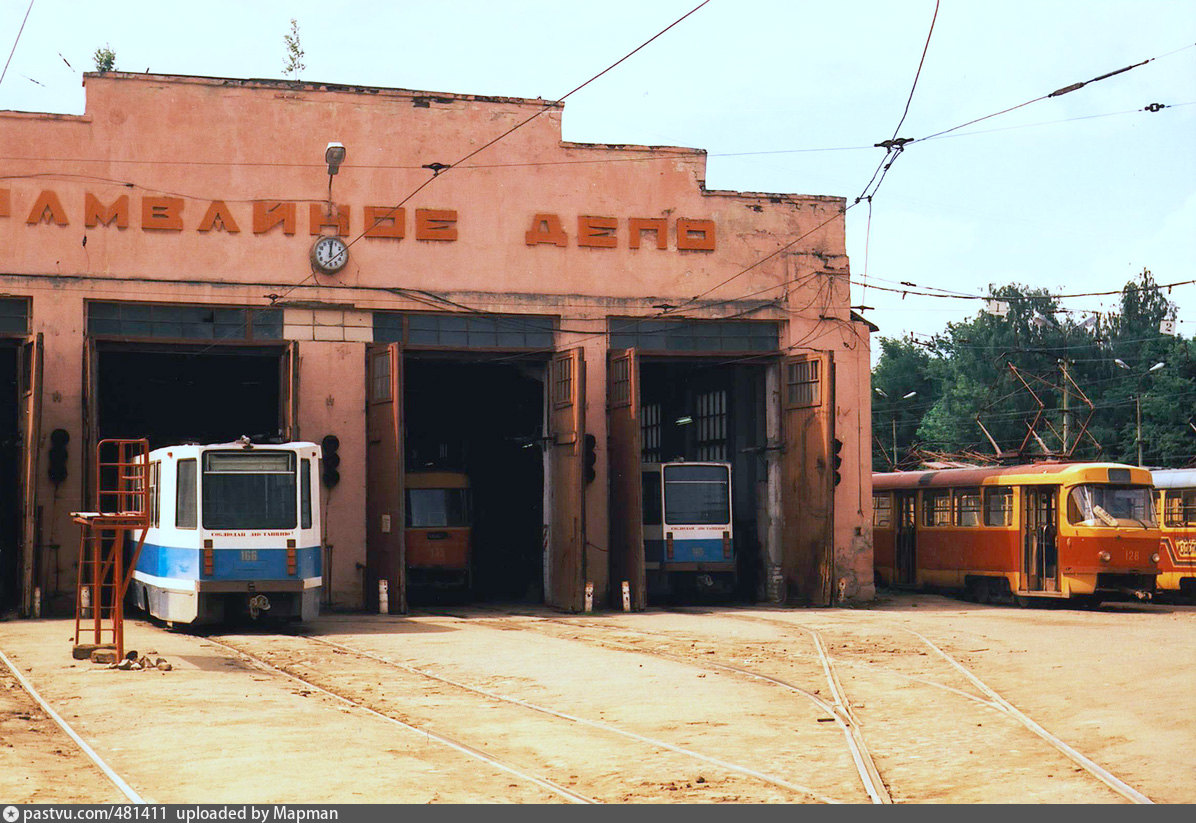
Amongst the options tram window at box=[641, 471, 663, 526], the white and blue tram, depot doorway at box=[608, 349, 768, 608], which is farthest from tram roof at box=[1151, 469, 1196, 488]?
tram window at box=[641, 471, 663, 526]

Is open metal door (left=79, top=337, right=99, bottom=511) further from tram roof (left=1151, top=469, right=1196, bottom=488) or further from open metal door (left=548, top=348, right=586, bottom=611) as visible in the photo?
tram roof (left=1151, top=469, right=1196, bottom=488)

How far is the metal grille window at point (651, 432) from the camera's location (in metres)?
39.2

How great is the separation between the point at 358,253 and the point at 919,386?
2942 inches

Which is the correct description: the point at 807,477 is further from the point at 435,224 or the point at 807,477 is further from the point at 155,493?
the point at 155,493

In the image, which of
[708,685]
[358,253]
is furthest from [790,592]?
[708,685]

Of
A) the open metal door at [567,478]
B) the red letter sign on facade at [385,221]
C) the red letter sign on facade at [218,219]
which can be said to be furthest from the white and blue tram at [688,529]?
the red letter sign on facade at [218,219]

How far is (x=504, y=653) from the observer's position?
19.2 meters

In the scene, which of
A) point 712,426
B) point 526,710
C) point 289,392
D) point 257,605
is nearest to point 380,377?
point 289,392

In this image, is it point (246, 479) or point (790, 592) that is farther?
point (790, 592)

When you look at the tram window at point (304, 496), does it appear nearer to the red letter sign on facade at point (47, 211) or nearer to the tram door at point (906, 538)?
the red letter sign on facade at point (47, 211)

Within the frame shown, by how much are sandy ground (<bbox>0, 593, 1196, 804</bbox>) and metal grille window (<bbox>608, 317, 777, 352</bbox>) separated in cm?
860

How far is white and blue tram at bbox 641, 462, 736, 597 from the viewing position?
29891 millimetres
